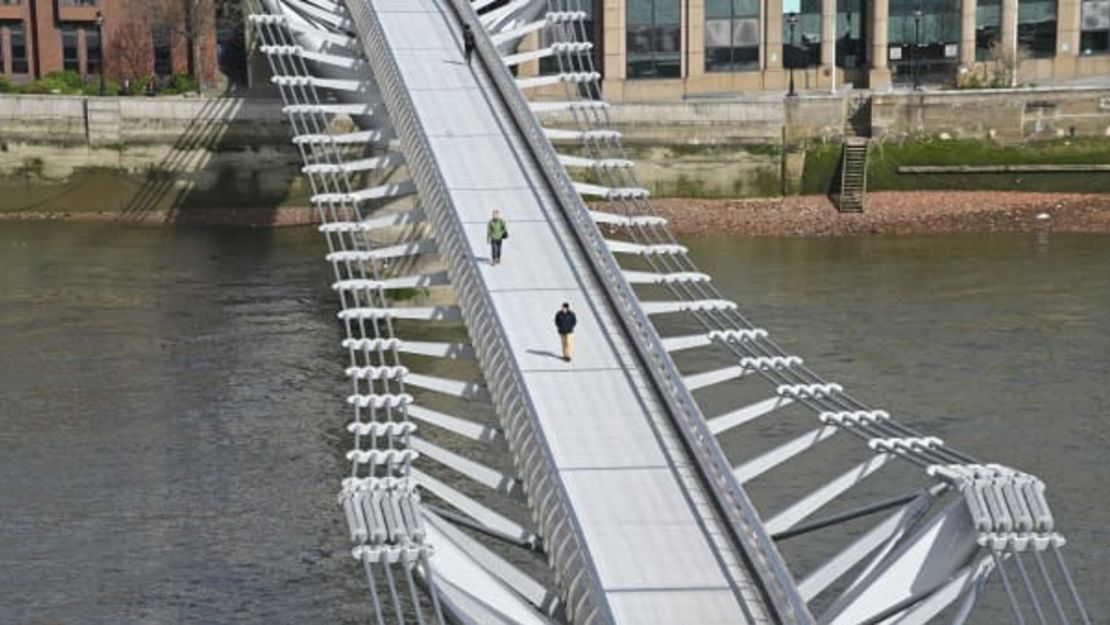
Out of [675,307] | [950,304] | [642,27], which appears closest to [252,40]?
[642,27]

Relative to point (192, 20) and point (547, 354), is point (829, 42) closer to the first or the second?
point (192, 20)

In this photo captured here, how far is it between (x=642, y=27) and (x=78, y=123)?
1743cm

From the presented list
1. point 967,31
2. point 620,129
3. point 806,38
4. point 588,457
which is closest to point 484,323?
point 588,457

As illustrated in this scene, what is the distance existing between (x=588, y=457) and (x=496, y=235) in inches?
298

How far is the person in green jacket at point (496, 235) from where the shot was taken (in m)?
31.4

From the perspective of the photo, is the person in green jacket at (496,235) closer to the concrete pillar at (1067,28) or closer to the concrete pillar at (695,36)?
the concrete pillar at (695,36)

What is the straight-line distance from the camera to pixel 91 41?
237ft

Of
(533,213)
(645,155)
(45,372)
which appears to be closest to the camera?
(533,213)

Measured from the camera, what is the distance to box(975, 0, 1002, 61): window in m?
70.6

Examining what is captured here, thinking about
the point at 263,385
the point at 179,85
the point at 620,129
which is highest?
the point at 179,85

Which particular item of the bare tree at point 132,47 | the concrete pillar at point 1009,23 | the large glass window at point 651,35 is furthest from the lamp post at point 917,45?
the bare tree at point 132,47

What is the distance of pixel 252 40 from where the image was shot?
218 ft

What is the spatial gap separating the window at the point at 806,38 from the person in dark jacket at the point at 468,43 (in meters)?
28.3

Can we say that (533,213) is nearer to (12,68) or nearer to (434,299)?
(434,299)
